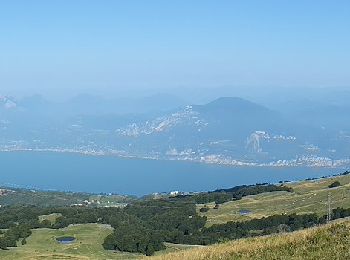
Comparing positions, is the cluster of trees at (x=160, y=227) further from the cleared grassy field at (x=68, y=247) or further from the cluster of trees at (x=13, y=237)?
the cleared grassy field at (x=68, y=247)

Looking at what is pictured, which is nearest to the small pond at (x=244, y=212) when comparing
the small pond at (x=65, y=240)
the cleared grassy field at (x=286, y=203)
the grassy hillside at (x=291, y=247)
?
the cleared grassy field at (x=286, y=203)

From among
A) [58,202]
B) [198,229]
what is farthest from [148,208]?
[58,202]

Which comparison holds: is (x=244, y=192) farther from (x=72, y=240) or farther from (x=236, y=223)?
(x=72, y=240)

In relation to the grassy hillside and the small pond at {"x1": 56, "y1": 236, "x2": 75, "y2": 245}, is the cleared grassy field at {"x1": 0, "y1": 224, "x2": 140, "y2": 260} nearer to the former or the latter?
the small pond at {"x1": 56, "y1": 236, "x2": 75, "y2": 245}

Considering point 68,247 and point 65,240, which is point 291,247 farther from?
point 65,240

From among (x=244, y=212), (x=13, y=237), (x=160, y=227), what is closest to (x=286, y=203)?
(x=244, y=212)

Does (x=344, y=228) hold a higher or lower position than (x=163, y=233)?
higher

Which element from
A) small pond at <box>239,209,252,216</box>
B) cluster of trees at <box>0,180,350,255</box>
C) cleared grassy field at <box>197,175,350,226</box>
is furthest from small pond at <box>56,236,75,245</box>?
small pond at <box>239,209,252,216</box>
